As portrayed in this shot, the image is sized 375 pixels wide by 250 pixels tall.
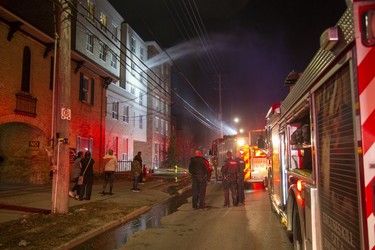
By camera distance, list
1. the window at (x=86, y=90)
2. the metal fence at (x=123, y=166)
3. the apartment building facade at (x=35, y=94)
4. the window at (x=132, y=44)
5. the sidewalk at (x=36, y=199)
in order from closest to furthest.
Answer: the sidewalk at (x=36, y=199) < the apartment building facade at (x=35, y=94) < the window at (x=86, y=90) < the metal fence at (x=123, y=166) < the window at (x=132, y=44)

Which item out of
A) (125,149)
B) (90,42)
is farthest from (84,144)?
(125,149)

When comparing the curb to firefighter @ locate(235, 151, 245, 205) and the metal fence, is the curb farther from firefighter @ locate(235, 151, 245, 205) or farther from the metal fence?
the metal fence

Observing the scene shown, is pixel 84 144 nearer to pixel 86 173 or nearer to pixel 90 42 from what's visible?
pixel 90 42

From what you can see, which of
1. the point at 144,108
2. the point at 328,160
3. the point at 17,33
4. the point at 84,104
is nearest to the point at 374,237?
the point at 328,160

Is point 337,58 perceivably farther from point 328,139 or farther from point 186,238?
point 186,238

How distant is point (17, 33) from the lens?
550 inches

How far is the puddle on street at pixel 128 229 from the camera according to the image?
7.00m

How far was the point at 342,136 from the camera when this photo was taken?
304 cm

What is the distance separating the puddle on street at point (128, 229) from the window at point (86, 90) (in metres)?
9.49

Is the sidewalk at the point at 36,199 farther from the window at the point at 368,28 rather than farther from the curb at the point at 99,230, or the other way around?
the window at the point at 368,28

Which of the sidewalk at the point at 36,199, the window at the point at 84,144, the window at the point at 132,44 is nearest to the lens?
the sidewalk at the point at 36,199

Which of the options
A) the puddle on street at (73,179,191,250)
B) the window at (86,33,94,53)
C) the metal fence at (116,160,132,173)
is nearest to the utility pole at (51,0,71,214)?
the puddle on street at (73,179,191,250)

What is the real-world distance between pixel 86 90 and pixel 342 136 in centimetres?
1866

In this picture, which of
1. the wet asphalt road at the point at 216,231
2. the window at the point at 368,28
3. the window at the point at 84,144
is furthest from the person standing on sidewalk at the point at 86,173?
the window at the point at 368,28
